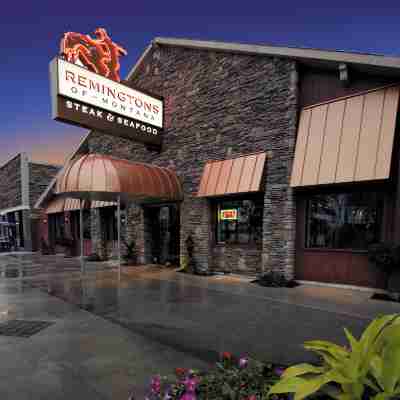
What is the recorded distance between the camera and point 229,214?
31.4 ft

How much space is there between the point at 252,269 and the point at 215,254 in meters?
1.62

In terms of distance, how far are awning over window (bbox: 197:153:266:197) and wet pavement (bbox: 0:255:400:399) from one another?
3.09 metres

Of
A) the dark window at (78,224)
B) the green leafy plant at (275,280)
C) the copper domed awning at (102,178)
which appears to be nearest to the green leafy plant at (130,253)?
the copper domed awning at (102,178)

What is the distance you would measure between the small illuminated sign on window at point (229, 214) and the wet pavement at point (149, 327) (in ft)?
8.27

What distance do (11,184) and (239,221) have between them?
75.5 feet

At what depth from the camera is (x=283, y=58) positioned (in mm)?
7965

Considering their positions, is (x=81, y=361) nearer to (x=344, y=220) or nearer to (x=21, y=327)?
(x=21, y=327)

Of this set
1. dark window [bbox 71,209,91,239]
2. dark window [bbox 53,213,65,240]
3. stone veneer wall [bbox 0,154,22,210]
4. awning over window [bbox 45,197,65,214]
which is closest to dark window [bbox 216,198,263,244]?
dark window [bbox 71,209,91,239]

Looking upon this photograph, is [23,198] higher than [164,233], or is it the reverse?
[23,198]

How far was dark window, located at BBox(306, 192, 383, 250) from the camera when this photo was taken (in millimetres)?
6922

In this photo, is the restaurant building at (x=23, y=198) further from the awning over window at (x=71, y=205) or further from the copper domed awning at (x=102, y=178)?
the copper domed awning at (x=102, y=178)

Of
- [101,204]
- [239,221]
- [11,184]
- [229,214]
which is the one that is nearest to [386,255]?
[239,221]

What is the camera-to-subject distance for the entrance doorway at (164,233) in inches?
448

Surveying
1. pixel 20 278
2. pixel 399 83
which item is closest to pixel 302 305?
pixel 399 83
